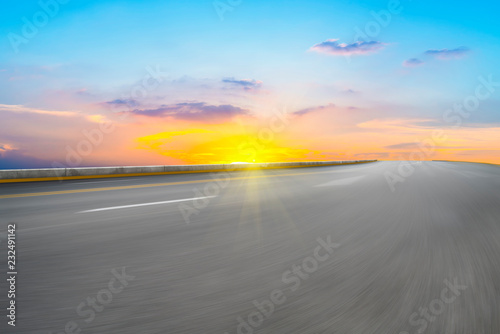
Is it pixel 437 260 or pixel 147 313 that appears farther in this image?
pixel 437 260

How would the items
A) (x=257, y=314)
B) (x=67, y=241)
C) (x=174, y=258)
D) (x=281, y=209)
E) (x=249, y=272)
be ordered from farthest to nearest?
(x=281, y=209) → (x=67, y=241) → (x=174, y=258) → (x=249, y=272) → (x=257, y=314)

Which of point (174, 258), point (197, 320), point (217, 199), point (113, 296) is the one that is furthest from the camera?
point (217, 199)

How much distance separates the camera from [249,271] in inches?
120

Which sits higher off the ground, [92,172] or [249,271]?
[92,172]

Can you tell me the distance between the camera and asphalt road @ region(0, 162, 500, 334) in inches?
87.8

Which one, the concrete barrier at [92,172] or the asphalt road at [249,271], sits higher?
the concrete barrier at [92,172]

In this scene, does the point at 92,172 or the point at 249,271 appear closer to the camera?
the point at 249,271

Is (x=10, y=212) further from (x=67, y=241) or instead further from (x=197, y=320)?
(x=197, y=320)

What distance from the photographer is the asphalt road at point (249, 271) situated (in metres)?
2.23

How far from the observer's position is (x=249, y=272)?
302cm

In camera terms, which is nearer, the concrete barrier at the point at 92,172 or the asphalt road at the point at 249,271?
the asphalt road at the point at 249,271

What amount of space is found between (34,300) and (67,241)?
161 cm

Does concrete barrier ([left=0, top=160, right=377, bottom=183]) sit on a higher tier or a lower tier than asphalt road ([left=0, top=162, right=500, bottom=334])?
higher

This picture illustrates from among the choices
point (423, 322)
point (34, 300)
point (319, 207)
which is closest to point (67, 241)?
point (34, 300)
